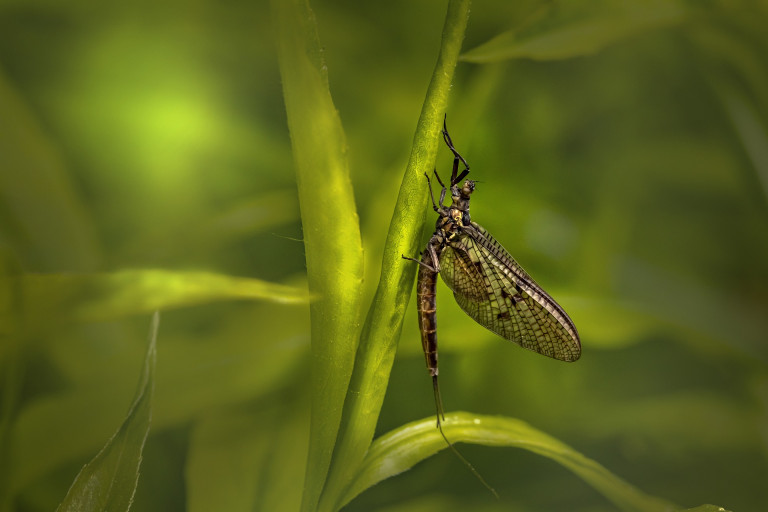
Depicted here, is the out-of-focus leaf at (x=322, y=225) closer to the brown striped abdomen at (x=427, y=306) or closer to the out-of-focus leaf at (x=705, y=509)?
the brown striped abdomen at (x=427, y=306)

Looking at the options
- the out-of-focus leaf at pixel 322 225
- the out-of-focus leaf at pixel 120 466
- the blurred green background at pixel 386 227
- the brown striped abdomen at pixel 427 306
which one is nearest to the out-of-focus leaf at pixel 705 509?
the blurred green background at pixel 386 227

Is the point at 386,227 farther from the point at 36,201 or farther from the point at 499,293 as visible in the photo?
the point at 36,201

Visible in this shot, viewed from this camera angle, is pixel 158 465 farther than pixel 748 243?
No

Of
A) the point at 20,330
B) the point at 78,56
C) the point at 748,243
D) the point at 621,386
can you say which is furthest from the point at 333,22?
the point at 748,243

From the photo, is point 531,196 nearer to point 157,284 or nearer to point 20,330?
point 157,284

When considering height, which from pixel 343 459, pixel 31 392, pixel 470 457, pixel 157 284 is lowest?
pixel 470 457

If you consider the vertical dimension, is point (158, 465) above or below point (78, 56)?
below

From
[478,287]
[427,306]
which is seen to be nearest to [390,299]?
[427,306]
